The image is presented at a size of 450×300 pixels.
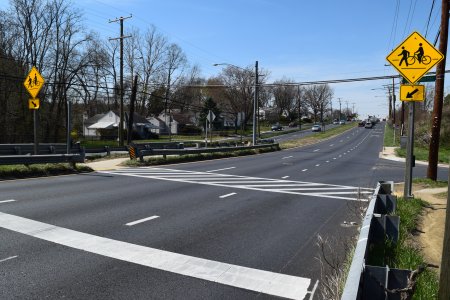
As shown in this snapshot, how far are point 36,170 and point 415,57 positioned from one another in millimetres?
13991

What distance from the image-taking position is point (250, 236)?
26.4 ft

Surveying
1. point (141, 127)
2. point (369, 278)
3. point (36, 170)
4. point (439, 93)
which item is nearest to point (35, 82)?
point (36, 170)

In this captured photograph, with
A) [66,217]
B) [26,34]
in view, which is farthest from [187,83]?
[66,217]

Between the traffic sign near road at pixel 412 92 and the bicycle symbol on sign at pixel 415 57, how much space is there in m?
0.70

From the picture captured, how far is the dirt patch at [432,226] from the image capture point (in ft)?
23.7

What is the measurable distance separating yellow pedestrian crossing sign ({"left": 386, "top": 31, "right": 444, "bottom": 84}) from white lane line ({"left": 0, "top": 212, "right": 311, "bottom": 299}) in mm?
7057

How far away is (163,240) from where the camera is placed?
742 centimetres

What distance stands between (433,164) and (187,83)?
309 ft

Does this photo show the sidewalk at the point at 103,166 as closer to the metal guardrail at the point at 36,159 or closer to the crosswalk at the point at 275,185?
the metal guardrail at the point at 36,159

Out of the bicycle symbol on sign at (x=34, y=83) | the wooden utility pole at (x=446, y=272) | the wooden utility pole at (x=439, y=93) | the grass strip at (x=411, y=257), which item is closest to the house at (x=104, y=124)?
the bicycle symbol on sign at (x=34, y=83)

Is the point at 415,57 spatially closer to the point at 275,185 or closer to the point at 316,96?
the point at 275,185

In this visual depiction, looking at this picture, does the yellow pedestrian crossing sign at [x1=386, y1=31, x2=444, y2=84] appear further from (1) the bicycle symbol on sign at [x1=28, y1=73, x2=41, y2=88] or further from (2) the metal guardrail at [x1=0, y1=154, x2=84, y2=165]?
(2) the metal guardrail at [x1=0, y1=154, x2=84, y2=165]

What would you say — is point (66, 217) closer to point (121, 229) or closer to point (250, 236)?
point (121, 229)

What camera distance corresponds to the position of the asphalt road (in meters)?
5.29
